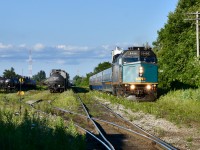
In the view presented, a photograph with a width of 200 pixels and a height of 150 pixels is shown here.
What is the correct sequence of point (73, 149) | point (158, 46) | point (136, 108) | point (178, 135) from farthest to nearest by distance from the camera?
point (158, 46), point (136, 108), point (178, 135), point (73, 149)

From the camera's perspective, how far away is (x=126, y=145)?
37.3ft

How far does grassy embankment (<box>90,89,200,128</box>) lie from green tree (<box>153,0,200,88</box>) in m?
5.84

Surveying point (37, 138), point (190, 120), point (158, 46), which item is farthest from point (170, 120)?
point (158, 46)

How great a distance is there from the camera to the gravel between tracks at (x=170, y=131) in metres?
11.8

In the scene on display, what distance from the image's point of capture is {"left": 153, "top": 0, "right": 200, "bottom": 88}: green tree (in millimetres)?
37481

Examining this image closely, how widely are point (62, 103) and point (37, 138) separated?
Result: 18.3m

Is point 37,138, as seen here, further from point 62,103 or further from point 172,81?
point 172,81

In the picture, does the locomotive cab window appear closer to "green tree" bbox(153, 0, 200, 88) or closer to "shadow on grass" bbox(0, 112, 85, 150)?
"green tree" bbox(153, 0, 200, 88)

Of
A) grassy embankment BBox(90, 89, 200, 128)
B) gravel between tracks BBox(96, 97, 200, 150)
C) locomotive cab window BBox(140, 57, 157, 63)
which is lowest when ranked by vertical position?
gravel between tracks BBox(96, 97, 200, 150)

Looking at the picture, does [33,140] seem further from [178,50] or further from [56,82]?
[56,82]

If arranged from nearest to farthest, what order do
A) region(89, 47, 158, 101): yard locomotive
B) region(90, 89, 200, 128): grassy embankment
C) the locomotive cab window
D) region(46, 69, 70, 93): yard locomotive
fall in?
region(90, 89, 200, 128): grassy embankment, region(89, 47, 158, 101): yard locomotive, the locomotive cab window, region(46, 69, 70, 93): yard locomotive

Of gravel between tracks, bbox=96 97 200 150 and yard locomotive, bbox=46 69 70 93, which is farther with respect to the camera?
yard locomotive, bbox=46 69 70 93

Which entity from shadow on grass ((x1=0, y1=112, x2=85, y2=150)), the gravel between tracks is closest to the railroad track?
the gravel between tracks

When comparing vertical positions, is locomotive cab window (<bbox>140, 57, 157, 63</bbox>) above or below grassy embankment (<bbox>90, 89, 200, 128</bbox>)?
above
